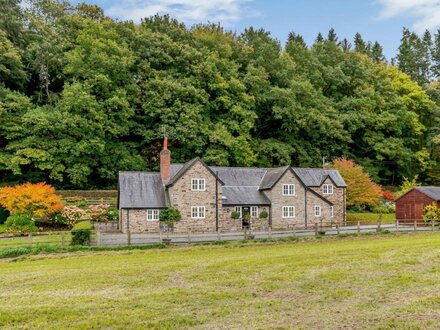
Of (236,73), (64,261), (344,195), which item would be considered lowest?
→ (64,261)

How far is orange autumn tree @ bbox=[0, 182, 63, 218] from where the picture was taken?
3234 centimetres

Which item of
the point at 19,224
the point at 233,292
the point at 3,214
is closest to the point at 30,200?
the point at 19,224

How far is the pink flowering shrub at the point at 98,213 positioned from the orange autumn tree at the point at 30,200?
3.96 metres

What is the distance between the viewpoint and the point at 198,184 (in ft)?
114

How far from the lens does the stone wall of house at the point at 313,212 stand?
3890 centimetres

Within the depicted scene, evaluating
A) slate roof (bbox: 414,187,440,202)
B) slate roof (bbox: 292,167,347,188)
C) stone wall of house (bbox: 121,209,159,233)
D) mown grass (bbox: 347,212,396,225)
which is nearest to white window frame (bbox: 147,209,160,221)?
stone wall of house (bbox: 121,209,159,233)

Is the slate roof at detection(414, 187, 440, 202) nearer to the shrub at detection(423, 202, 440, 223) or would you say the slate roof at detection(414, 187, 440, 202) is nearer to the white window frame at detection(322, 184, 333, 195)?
the shrub at detection(423, 202, 440, 223)

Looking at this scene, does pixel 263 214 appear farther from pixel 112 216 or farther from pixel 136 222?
pixel 112 216

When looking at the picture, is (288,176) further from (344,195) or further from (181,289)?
(181,289)

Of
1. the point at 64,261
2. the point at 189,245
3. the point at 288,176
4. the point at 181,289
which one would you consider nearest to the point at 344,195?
the point at 288,176

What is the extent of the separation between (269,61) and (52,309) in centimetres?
5545

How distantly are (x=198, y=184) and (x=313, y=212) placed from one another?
11.7m

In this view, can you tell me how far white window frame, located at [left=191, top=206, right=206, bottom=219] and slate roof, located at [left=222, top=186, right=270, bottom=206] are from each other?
206 centimetres

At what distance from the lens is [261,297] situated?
1161 cm
